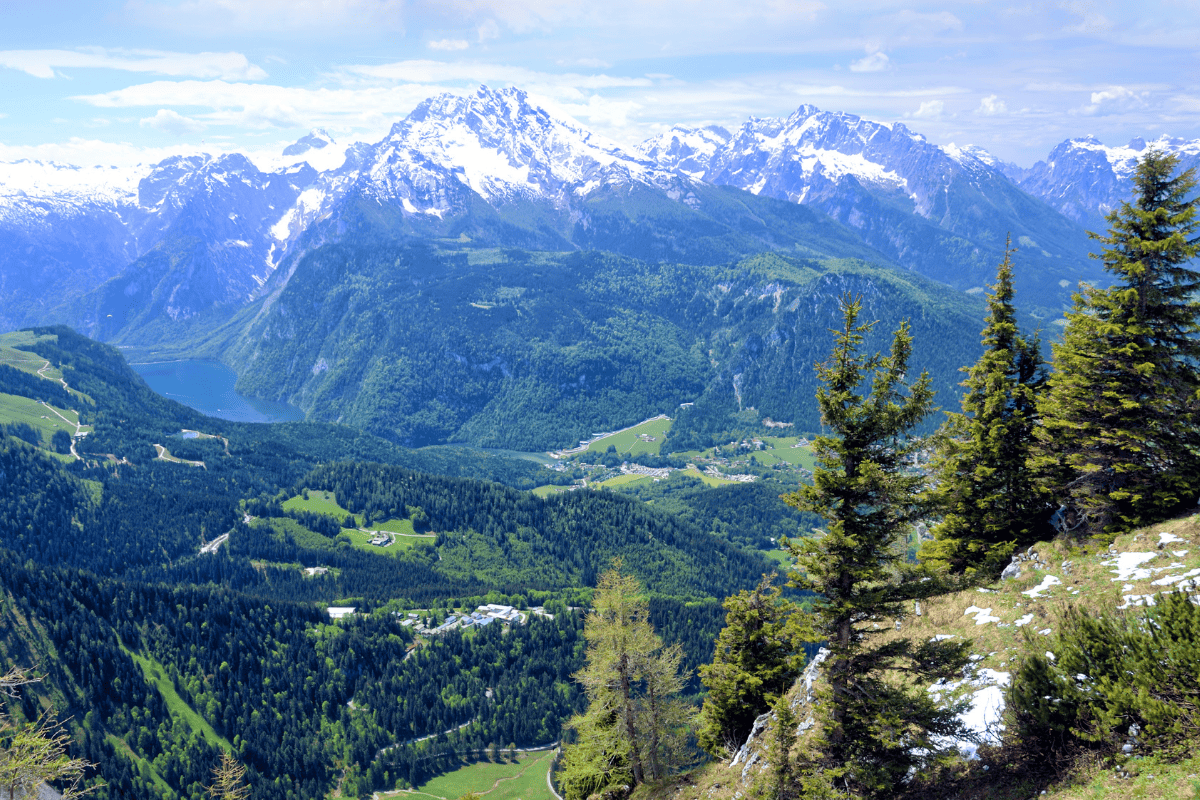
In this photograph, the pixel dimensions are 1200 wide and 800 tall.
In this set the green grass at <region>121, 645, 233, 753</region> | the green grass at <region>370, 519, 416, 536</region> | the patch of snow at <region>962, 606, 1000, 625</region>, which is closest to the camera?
the patch of snow at <region>962, 606, 1000, 625</region>

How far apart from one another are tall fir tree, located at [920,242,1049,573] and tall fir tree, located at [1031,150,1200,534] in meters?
3.50

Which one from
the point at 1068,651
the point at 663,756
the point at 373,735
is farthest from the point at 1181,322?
the point at 373,735

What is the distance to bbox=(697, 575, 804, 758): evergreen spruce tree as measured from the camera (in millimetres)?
42500

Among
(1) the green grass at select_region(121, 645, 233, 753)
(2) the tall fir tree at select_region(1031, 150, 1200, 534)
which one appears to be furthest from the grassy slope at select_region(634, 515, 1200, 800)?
(1) the green grass at select_region(121, 645, 233, 753)

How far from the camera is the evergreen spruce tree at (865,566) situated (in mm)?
24844

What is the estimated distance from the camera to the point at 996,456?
39.7 meters

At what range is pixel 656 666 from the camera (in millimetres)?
41969

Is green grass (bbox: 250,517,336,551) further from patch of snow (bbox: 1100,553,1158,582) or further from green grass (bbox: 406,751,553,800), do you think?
patch of snow (bbox: 1100,553,1158,582)

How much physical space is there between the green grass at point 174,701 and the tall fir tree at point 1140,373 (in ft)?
404

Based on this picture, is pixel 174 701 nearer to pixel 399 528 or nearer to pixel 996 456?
pixel 399 528

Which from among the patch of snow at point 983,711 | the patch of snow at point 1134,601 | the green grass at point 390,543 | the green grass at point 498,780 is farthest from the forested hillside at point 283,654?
the patch of snow at point 1134,601

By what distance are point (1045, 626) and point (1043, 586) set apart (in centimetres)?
375

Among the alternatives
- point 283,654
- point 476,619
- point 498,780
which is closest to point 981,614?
point 498,780

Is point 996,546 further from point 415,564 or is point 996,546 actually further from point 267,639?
point 415,564
